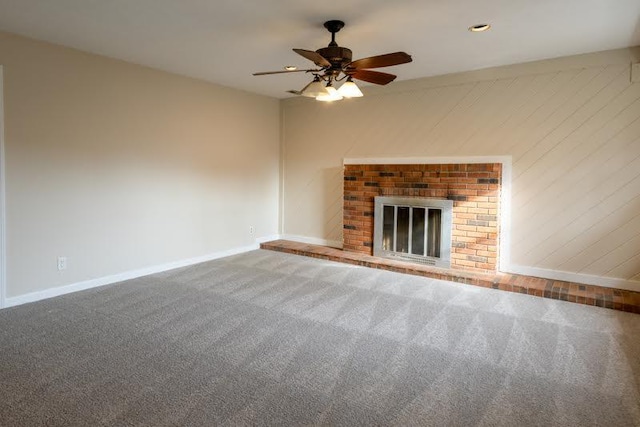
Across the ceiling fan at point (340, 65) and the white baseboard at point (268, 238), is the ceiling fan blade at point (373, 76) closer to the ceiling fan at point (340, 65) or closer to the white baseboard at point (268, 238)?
the ceiling fan at point (340, 65)

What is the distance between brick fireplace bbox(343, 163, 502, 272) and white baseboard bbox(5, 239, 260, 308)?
6.72ft

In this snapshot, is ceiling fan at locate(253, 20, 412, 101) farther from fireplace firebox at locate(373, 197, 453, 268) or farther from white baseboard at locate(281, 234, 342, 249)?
white baseboard at locate(281, 234, 342, 249)

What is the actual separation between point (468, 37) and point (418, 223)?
218 centimetres

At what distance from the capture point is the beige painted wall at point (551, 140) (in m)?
3.66

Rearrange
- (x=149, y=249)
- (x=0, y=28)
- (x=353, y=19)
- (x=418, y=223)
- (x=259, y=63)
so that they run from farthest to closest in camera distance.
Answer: (x=418, y=223) → (x=149, y=249) → (x=259, y=63) → (x=0, y=28) → (x=353, y=19)

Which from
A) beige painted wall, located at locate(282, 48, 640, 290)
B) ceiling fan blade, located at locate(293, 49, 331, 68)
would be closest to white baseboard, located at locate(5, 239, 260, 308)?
beige painted wall, located at locate(282, 48, 640, 290)

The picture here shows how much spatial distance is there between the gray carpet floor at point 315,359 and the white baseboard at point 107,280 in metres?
0.14

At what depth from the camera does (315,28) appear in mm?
3131

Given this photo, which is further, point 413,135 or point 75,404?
point 413,135

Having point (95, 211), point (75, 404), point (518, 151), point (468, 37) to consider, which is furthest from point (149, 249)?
point (518, 151)

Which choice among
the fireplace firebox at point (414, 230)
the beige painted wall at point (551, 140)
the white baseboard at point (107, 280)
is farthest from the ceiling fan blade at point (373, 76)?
the white baseboard at point (107, 280)

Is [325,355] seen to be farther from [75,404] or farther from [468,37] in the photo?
[468,37]

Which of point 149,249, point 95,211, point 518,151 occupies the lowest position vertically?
point 149,249

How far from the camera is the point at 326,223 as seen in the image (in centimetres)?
575
